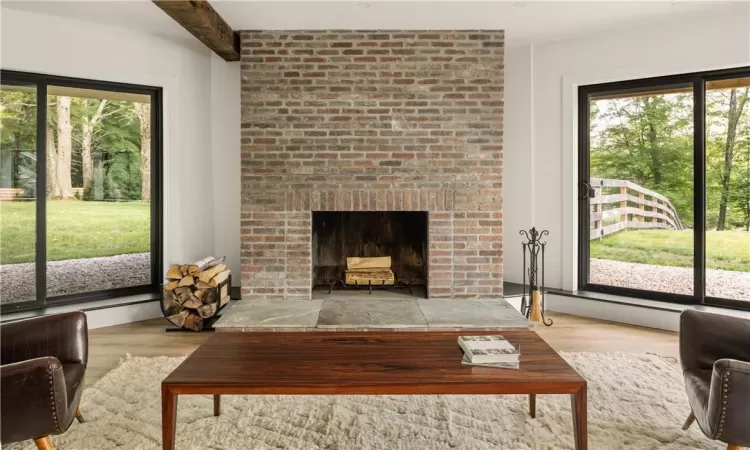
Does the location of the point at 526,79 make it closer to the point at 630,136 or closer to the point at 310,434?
the point at 630,136

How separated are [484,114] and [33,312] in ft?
13.6

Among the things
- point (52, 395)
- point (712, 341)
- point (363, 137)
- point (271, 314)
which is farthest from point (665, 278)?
point (52, 395)

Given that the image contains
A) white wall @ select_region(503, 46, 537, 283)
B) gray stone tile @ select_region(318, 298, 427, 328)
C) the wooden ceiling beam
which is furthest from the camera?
white wall @ select_region(503, 46, 537, 283)

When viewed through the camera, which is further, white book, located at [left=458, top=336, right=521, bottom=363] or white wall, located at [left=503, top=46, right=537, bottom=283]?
white wall, located at [left=503, top=46, right=537, bottom=283]

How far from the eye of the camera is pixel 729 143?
3.80 metres

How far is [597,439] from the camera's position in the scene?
2.07 m

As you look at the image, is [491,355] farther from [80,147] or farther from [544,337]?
[80,147]

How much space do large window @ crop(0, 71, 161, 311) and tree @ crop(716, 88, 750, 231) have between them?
5.09 metres

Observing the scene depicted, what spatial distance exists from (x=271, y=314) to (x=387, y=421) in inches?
59.7

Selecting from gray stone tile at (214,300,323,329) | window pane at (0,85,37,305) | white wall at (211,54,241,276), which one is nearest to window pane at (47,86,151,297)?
window pane at (0,85,37,305)

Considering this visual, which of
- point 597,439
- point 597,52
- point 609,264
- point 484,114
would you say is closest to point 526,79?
point 597,52

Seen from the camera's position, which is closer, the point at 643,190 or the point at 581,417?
the point at 581,417

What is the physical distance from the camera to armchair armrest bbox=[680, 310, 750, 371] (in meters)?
2.04

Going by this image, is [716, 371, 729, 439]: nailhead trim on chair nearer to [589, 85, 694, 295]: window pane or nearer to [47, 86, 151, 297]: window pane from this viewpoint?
[589, 85, 694, 295]: window pane
